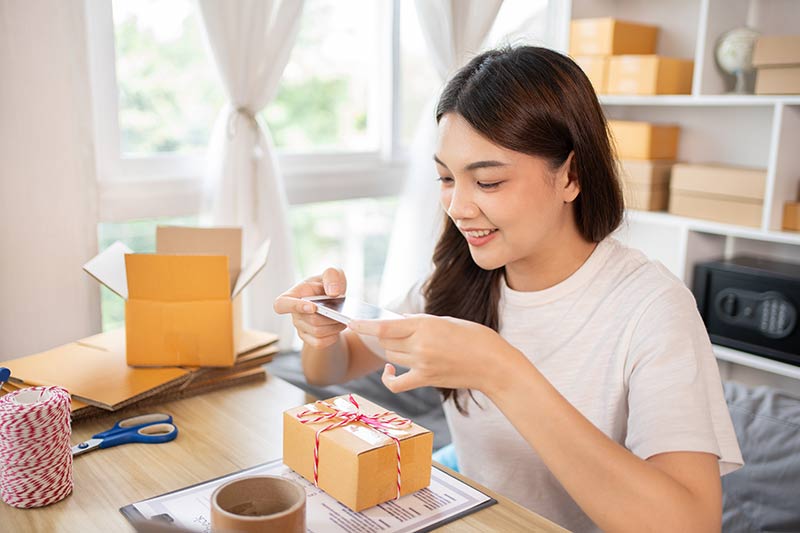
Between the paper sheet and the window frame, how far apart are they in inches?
45.3

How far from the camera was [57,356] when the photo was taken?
1333 millimetres

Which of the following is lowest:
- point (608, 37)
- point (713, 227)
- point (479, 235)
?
point (713, 227)

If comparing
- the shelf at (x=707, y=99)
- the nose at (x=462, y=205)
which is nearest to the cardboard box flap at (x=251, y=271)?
the nose at (x=462, y=205)

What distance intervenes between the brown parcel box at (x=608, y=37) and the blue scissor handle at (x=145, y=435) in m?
2.18

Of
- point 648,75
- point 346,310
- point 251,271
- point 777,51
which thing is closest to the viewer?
point 346,310

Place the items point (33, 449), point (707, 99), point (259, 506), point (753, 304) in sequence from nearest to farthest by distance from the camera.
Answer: point (259, 506), point (33, 449), point (753, 304), point (707, 99)

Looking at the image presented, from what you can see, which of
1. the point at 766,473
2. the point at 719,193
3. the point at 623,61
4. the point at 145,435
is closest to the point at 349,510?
the point at 145,435

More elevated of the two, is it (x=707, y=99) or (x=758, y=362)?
(x=707, y=99)

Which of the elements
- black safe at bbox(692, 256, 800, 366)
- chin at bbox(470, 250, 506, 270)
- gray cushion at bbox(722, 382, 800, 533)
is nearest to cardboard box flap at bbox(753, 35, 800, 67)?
black safe at bbox(692, 256, 800, 366)

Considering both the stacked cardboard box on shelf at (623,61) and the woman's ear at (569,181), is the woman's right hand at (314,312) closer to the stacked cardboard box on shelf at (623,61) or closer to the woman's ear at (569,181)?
the woman's ear at (569,181)

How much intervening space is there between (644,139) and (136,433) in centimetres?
214

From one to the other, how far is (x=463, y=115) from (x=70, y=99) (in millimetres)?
1065

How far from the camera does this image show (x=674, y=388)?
1.02 m

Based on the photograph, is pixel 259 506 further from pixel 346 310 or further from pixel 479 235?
pixel 479 235
